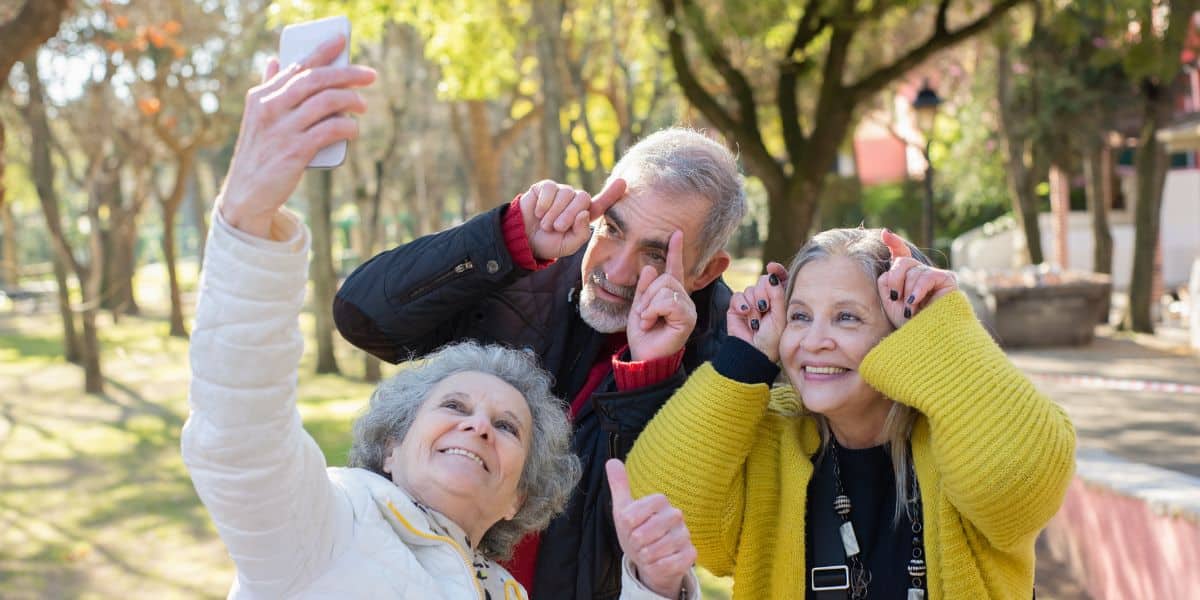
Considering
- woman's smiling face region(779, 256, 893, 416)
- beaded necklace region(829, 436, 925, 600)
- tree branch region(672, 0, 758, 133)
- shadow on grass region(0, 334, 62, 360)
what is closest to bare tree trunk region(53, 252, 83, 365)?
shadow on grass region(0, 334, 62, 360)

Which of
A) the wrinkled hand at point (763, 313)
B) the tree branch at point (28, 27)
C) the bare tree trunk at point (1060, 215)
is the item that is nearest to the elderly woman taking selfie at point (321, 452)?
the wrinkled hand at point (763, 313)

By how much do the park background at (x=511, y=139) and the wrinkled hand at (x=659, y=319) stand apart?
4.20 meters

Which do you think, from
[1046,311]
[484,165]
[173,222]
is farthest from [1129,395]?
[173,222]

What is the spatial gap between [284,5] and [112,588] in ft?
34.5

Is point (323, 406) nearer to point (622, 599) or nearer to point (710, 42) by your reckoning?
point (710, 42)

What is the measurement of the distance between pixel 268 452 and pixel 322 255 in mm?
16938

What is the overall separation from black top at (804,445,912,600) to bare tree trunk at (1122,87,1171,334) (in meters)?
17.7

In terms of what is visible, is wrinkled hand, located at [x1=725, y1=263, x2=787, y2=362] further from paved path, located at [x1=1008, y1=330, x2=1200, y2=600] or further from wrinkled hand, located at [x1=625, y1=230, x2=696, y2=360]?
paved path, located at [x1=1008, y1=330, x2=1200, y2=600]

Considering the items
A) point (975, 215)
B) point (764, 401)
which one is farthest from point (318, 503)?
point (975, 215)

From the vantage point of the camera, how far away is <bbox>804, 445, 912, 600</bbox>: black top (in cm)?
286

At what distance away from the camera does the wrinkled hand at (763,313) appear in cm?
301

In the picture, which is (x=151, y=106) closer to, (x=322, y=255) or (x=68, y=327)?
(x=322, y=255)

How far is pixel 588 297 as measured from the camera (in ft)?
10.9

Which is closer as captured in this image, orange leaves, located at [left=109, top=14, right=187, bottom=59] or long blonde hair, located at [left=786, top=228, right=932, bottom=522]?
long blonde hair, located at [left=786, top=228, right=932, bottom=522]
